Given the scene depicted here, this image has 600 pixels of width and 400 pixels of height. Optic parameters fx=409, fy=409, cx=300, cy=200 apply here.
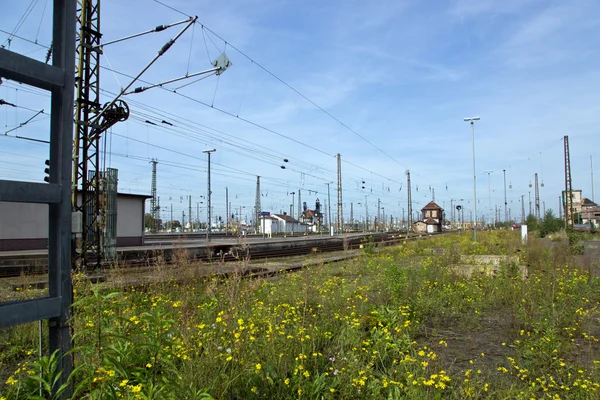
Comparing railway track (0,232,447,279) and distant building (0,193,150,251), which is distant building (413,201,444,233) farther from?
distant building (0,193,150,251)

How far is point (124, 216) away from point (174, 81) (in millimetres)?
17537

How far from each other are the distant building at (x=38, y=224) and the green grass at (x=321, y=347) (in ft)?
31.0

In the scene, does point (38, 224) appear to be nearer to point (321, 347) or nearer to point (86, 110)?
point (86, 110)

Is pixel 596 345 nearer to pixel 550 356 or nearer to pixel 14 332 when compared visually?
pixel 550 356

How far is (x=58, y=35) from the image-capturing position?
233cm

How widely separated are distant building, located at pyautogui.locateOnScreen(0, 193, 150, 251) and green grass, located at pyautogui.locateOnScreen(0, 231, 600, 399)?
944 centimetres

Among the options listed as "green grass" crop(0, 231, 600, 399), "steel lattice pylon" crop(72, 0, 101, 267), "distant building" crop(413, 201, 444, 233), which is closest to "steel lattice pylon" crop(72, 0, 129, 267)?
"steel lattice pylon" crop(72, 0, 101, 267)

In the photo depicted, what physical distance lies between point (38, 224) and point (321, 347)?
17870 mm

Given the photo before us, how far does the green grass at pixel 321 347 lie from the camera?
2770 mm

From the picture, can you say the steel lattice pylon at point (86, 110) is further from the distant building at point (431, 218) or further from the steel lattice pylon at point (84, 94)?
the distant building at point (431, 218)

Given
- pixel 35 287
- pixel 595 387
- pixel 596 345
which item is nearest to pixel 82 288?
pixel 595 387

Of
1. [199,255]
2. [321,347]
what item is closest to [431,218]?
[199,255]

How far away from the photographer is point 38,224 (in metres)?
17.9

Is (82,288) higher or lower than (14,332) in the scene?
higher
